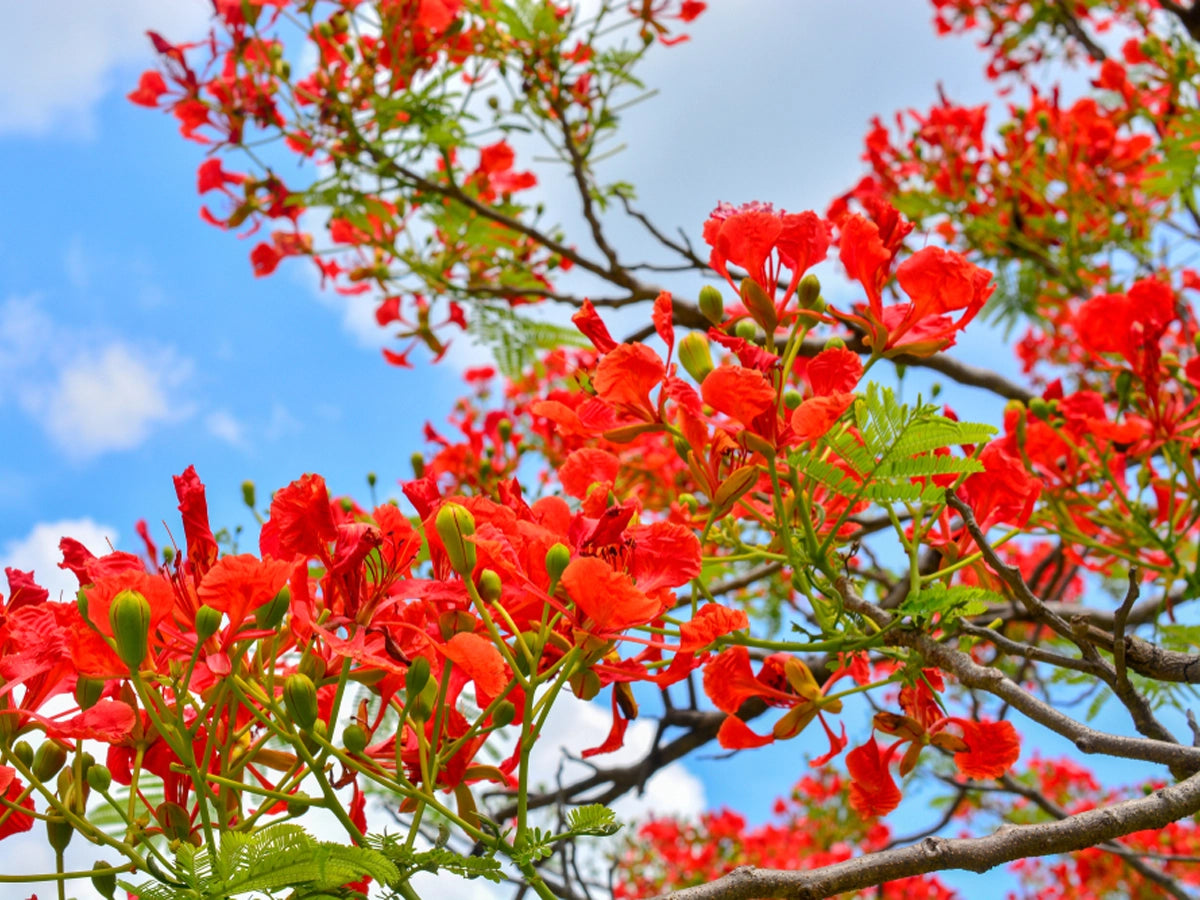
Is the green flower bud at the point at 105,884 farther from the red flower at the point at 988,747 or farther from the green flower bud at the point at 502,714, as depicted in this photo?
the red flower at the point at 988,747

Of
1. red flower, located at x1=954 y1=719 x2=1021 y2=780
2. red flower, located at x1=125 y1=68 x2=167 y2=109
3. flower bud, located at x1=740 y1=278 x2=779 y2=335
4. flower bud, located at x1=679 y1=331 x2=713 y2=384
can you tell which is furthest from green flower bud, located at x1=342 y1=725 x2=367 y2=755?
red flower, located at x1=125 y1=68 x2=167 y2=109

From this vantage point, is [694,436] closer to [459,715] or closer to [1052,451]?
[459,715]

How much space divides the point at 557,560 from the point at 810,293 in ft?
1.81

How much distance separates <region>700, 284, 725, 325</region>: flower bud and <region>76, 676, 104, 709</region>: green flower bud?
2.68 feet

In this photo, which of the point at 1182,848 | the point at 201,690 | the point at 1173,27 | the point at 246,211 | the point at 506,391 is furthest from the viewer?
the point at 1182,848

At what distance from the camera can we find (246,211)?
3.31m

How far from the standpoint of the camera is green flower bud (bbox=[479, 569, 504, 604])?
38.1 inches

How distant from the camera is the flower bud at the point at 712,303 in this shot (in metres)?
1.30

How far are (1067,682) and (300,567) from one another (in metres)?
1.63

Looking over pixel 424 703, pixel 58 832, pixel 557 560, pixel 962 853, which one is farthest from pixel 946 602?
pixel 58 832

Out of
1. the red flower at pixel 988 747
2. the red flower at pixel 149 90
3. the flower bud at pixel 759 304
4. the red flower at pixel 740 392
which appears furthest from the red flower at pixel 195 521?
the red flower at pixel 149 90

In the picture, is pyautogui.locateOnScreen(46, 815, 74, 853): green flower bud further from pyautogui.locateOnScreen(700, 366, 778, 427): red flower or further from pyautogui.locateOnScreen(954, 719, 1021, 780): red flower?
pyautogui.locateOnScreen(954, 719, 1021, 780): red flower

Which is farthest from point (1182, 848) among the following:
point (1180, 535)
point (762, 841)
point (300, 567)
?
point (300, 567)

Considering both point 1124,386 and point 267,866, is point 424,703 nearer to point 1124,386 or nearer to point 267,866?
point 267,866
